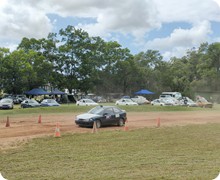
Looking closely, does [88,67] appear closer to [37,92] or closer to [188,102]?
[37,92]

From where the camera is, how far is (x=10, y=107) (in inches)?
1188

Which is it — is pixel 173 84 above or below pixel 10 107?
above

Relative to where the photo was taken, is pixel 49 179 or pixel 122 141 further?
pixel 122 141

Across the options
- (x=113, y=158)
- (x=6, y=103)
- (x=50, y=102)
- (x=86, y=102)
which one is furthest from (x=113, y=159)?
(x=6, y=103)

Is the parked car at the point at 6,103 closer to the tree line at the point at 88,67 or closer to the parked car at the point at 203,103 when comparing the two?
the tree line at the point at 88,67

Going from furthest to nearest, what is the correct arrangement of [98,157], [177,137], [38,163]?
1. [177,137]
2. [98,157]
3. [38,163]

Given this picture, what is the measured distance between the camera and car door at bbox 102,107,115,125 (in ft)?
53.4

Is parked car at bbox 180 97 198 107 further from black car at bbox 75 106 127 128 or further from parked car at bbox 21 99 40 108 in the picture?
black car at bbox 75 106 127 128

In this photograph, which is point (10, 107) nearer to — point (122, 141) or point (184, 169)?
point (122, 141)

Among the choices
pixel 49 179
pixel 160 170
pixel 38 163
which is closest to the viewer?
pixel 49 179

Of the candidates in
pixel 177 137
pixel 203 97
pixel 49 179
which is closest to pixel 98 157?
pixel 49 179

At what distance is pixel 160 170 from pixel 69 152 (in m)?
3.11

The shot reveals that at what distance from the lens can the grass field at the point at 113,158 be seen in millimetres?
6047

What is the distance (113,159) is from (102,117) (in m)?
8.37
